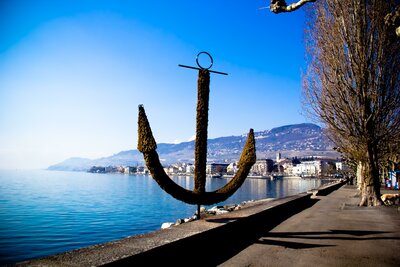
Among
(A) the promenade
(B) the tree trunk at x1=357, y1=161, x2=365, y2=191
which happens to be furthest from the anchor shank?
(B) the tree trunk at x1=357, y1=161, x2=365, y2=191

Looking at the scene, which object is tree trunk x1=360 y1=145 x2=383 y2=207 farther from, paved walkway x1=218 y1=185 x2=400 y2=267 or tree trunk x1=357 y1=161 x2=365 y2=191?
paved walkway x1=218 y1=185 x2=400 y2=267

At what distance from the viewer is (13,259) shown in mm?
17641

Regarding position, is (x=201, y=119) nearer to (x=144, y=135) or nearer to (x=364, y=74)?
(x=144, y=135)

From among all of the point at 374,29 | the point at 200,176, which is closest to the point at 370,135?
the point at 374,29

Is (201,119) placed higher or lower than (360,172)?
higher

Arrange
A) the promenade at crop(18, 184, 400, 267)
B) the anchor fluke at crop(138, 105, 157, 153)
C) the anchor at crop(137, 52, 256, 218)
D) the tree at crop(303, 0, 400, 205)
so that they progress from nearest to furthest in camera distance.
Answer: the promenade at crop(18, 184, 400, 267), the anchor fluke at crop(138, 105, 157, 153), the anchor at crop(137, 52, 256, 218), the tree at crop(303, 0, 400, 205)

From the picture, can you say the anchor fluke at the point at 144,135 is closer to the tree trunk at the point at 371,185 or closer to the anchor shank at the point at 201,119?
the anchor shank at the point at 201,119

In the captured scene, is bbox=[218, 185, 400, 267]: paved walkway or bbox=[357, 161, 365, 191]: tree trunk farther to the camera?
bbox=[357, 161, 365, 191]: tree trunk

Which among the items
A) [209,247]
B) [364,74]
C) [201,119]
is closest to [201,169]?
[201,119]

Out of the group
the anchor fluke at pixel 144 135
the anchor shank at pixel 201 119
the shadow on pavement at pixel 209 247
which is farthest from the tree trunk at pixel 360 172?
the anchor fluke at pixel 144 135

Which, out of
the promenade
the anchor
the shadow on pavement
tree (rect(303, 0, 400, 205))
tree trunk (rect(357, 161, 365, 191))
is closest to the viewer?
the promenade

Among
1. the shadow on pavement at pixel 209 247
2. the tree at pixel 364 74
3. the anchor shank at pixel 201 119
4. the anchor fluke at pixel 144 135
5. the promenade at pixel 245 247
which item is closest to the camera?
the promenade at pixel 245 247

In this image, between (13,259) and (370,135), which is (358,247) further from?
(13,259)

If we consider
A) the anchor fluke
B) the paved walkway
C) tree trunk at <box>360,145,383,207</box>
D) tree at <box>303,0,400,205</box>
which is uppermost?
tree at <box>303,0,400,205</box>
